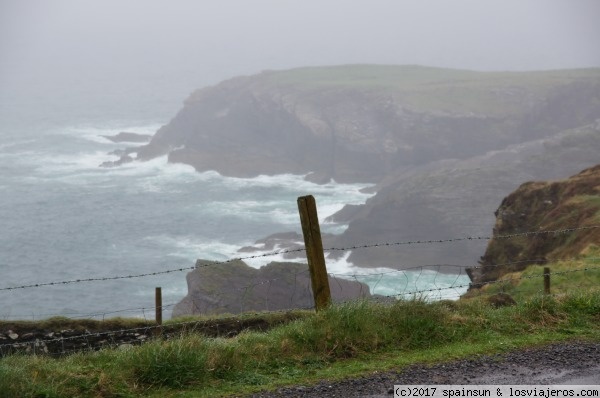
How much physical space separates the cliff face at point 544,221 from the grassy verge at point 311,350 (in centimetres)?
1701

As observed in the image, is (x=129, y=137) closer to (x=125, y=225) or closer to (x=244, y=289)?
(x=125, y=225)

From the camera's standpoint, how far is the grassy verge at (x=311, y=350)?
9406mm

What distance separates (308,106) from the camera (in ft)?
575

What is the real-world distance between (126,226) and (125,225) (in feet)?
2.12

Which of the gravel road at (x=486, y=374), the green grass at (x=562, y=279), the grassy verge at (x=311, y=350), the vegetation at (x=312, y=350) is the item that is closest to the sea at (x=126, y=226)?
the green grass at (x=562, y=279)

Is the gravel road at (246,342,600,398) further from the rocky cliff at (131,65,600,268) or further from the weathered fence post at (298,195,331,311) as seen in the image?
the rocky cliff at (131,65,600,268)

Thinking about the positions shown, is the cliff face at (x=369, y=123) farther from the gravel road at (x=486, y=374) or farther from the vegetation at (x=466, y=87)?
the gravel road at (x=486, y=374)

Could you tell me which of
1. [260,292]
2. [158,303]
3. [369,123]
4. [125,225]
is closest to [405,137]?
[369,123]

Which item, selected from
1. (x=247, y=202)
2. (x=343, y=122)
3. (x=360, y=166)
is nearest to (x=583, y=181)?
(x=247, y=202)

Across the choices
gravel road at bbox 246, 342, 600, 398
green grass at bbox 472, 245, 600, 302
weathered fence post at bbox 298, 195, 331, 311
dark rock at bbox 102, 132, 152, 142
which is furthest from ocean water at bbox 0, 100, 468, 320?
gravel road at bbox 246, 342, 600, 398

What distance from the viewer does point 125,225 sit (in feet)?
403

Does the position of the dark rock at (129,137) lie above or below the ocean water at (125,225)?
above

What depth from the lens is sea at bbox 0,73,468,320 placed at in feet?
283

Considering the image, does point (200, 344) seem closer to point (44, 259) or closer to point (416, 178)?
point (44, 259)
